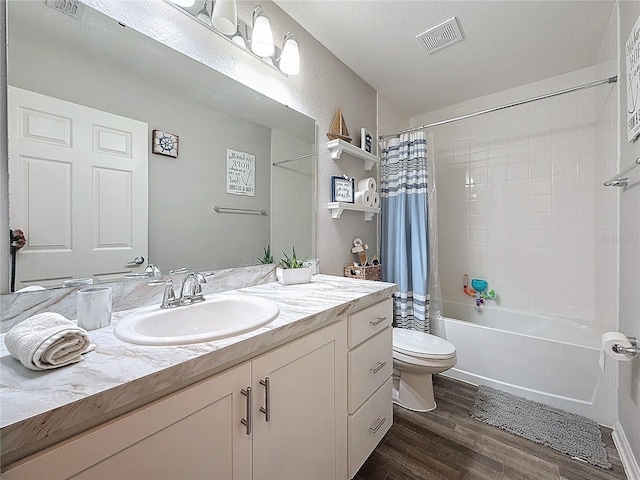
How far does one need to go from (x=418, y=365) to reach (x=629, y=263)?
1200mm

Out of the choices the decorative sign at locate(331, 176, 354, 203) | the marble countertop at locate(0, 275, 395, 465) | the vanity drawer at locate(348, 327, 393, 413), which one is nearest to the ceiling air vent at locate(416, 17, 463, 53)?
the decorative sign at locate(331, 176, 354, 203)

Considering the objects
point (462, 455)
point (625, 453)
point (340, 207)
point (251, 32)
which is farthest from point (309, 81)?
point (625, 453)

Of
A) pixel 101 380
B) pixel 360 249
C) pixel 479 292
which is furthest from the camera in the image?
pixel 479 292

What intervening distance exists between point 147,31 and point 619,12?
2402mm

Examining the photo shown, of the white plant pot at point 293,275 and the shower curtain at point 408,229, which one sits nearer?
the white plant pot at point 293,275

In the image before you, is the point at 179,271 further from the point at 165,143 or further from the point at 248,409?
the point at 248,409

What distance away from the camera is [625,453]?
4.39 ft

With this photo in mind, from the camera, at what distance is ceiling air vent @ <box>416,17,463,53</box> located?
167cm

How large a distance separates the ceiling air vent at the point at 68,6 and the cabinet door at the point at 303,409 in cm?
123

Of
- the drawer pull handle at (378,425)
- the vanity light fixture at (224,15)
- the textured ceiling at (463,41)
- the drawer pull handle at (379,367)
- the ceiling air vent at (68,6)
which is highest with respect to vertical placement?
the textured ceiling at (463,41)

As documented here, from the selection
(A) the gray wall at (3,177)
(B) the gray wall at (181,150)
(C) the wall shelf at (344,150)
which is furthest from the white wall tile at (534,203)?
(A) the gray wall at (3,177)

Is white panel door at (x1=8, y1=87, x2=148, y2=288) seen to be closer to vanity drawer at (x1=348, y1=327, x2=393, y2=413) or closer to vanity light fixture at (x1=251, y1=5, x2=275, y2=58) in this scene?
vanity light fixture at (x1=251, y1=5, x2=275, y2=58)

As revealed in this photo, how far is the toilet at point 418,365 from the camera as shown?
5.31ft

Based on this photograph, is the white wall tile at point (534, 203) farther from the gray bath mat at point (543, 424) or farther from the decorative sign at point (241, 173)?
the decorative sign at point (241, 173)
